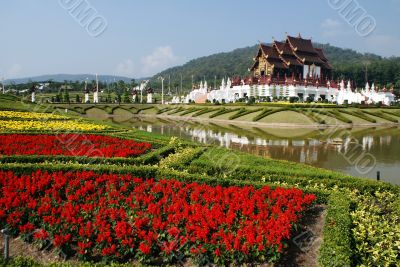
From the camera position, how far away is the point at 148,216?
876 cm

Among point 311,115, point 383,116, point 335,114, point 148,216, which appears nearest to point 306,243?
point 148,216

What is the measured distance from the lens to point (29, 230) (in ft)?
26.8

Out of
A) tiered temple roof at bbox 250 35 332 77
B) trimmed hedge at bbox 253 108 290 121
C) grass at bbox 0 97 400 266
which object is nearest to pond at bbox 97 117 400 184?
grass at bbox 0 97 400 266

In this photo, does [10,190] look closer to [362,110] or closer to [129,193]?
[129,193]

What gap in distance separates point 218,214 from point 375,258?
10.6 ft

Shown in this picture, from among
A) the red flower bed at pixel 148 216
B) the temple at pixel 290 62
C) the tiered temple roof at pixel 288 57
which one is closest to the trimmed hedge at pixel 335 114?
the temple at pixel 290 62

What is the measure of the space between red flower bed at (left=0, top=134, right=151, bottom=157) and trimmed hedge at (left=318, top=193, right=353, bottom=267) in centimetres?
919

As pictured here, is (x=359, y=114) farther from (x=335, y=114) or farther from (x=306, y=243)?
(x=306, y=243)

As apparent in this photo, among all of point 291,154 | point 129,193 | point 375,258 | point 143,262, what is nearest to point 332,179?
point 375,258

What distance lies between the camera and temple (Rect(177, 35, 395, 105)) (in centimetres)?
6988

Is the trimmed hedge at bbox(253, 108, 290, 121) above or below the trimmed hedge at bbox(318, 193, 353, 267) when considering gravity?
above

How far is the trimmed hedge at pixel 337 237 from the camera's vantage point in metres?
6.79

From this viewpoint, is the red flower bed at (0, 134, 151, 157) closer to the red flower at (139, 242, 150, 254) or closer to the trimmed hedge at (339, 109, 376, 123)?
the red flower at (139, 242, 150, 254)

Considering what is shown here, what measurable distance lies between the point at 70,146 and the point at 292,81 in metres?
57.3
